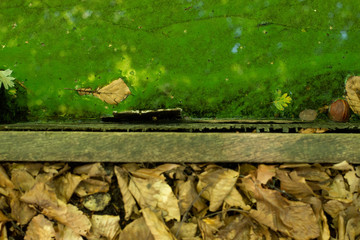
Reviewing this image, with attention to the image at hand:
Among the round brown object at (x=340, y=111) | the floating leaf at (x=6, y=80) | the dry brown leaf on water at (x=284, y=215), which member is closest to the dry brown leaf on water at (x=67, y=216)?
the dry brown leaf on water at (x=284, y=215)

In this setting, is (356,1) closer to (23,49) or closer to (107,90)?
(107,90)

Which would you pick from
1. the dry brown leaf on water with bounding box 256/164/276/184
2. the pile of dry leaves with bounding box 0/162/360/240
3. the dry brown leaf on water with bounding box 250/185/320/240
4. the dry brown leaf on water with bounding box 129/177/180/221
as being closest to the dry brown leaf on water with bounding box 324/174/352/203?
the pile of dry leaves with bounding box 0/162/360/240

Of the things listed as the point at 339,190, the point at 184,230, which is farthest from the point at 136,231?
the point at 339,190

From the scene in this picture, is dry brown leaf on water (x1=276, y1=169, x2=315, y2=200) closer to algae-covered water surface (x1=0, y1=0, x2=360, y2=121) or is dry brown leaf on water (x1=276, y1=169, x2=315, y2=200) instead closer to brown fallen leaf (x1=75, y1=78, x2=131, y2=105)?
algae-covered water surface (x1=0, y1=0, x2=360, y2=121)

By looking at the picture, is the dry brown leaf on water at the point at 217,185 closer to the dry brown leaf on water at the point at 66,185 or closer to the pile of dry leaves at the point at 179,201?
the pile of dry leaves at the point at 179,201

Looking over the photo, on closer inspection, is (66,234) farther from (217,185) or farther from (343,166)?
(343,166)

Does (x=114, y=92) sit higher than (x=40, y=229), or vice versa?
(x=114, y=92)
